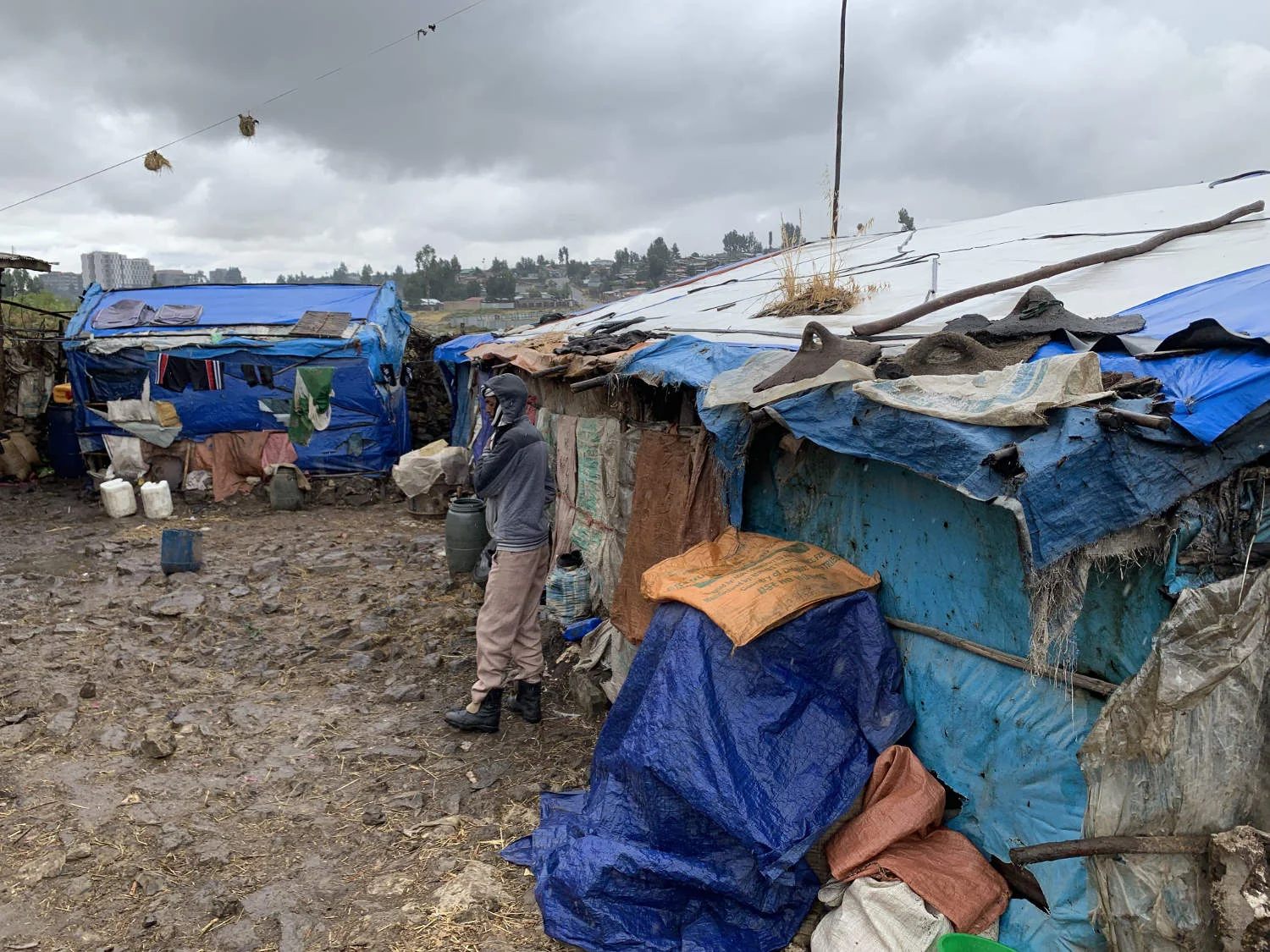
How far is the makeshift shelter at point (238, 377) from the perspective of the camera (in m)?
12.7

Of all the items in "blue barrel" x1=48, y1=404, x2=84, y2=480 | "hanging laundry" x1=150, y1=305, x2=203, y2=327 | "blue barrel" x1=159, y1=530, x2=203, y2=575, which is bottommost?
"blue barrel" x1=159, y1=530, x2=203, y2=575

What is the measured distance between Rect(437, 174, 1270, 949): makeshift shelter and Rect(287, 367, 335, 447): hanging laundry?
8769mm

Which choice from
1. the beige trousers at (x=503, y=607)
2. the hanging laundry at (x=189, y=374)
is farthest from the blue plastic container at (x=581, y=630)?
the hanging laundry at (x=189, y=374)

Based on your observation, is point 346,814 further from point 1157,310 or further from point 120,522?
point 120,522

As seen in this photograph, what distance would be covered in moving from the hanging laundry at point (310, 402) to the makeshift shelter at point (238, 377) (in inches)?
0.5

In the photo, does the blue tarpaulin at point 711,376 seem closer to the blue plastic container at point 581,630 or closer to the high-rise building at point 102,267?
the blue plastic container at point 581,630

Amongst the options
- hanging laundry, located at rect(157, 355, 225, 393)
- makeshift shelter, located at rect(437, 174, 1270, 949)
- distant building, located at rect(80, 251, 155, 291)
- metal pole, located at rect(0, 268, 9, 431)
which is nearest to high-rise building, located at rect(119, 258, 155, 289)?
distant building, located at rect(80, 251, 155, 291)

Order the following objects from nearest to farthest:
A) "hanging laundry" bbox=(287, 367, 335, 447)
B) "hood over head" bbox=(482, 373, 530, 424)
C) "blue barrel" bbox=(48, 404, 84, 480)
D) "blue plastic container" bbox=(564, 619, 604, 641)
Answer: "hood over head" bbox=(482, 373, 530, 424) → "blue plastic container" bbox=(564, 619, 604, 641) → "hanging laundry" bbox=(287, 367, 335, 447) → "blue barrel" bbox=(48, 404, 84, 480)

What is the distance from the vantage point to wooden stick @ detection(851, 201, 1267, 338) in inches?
177

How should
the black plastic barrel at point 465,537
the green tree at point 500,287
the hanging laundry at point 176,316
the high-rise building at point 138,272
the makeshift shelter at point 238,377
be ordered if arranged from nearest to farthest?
the black plastic barrel at point 465,537, the makeshift shelter at point 238,377, the hanging laundry at point 176,316, the high-rise building at point 138,272, the green tree at point 500,287

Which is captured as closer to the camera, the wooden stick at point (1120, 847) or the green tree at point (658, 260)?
the wooden stick at point (1120, 847)

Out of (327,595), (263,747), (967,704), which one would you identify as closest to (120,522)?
(327,595)

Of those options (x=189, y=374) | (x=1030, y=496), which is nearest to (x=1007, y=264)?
(x=1030, y=496)

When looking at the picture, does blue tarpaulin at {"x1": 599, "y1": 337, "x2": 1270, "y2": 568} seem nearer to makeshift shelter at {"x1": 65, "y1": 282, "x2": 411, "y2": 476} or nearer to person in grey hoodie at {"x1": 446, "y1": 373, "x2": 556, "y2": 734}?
person in grey hoodie at {"x1": 446, "y1": 373, "x2": 556, "y2": 734}
